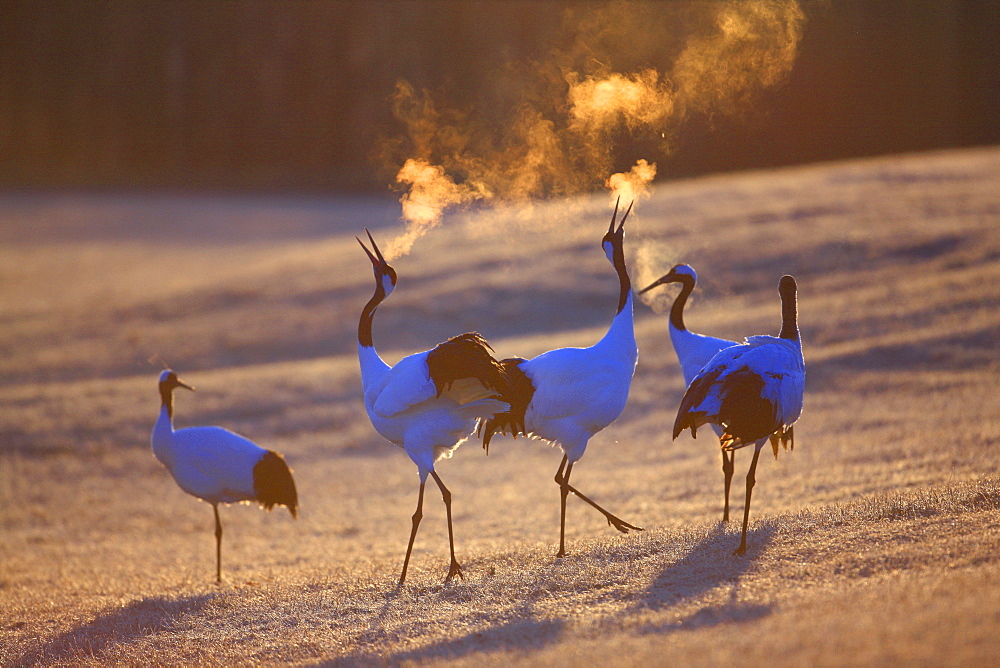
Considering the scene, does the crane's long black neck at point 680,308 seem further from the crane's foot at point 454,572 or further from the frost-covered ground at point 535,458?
the crane's foot at point 454,572

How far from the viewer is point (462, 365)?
7.33 m

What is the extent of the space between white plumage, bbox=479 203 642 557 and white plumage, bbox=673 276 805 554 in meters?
0.84

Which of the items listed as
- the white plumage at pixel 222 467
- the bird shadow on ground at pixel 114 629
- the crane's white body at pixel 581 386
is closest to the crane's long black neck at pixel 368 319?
the crane's white body at pixel 581 386

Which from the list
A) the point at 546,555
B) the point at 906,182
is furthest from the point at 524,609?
the point at 906,182

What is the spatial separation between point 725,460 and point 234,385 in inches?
446

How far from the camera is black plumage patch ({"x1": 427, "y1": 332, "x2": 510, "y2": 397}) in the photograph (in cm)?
733

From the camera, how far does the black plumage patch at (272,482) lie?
9.45 metres

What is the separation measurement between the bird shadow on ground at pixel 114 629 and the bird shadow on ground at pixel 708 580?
3905mm

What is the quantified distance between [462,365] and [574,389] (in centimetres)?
110

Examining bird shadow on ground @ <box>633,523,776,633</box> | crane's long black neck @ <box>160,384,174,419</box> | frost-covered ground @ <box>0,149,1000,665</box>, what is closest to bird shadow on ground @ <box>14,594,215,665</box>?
frost-covered ground @ <box>0,149,1000,665</box>

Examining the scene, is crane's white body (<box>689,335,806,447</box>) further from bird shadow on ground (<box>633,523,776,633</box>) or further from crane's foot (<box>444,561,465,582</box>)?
crane's foot (<box>444,561,465,582</box>)

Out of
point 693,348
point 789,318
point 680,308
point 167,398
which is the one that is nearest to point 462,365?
point 693,348

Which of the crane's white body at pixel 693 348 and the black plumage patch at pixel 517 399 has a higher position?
the crane's white body at pixel 693 348

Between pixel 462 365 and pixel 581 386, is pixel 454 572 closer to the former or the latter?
pixel 462 365
